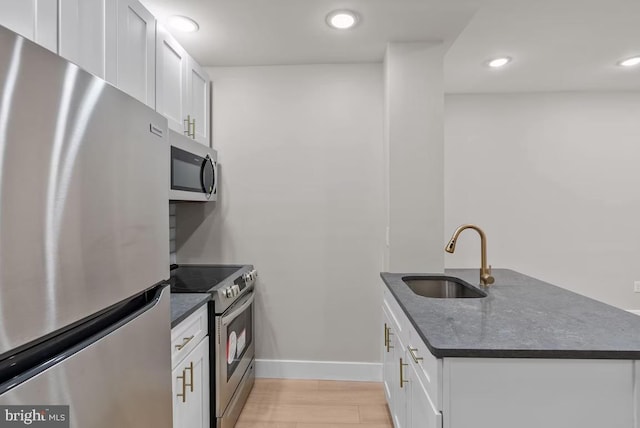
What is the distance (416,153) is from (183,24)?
67.5 inches

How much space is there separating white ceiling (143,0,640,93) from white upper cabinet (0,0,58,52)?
870 mm

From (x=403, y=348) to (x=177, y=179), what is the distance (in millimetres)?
1550

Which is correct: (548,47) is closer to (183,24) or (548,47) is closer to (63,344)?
(183,24)

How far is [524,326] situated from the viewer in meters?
1.30

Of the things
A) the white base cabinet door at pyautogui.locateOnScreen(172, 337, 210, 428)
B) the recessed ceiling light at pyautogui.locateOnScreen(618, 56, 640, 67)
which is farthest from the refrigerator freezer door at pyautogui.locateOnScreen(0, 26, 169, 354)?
the recessed ceiling light at pyautogui.locateOnScreen(618, 56, 640, 67)

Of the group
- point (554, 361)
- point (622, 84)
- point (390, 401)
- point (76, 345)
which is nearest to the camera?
point (76, 345)

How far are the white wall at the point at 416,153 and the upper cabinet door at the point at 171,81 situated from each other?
139 cm

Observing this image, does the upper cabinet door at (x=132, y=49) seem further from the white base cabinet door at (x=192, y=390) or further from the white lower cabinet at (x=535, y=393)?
the white lower cabinet at (x=535, y=393)

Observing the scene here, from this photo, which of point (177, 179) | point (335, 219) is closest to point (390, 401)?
point (335, 219)

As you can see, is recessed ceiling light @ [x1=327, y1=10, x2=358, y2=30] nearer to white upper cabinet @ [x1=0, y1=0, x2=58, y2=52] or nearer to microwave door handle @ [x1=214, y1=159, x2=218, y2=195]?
microwave door handle @ [x1=214, y1=159, x2=218, y2=195]

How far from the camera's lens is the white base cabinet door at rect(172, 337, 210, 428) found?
1.39m

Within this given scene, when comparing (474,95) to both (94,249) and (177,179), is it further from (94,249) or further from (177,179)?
(94,249)

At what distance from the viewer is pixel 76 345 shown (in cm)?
67

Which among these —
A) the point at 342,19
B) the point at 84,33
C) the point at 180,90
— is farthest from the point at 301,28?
the point at 84,33
